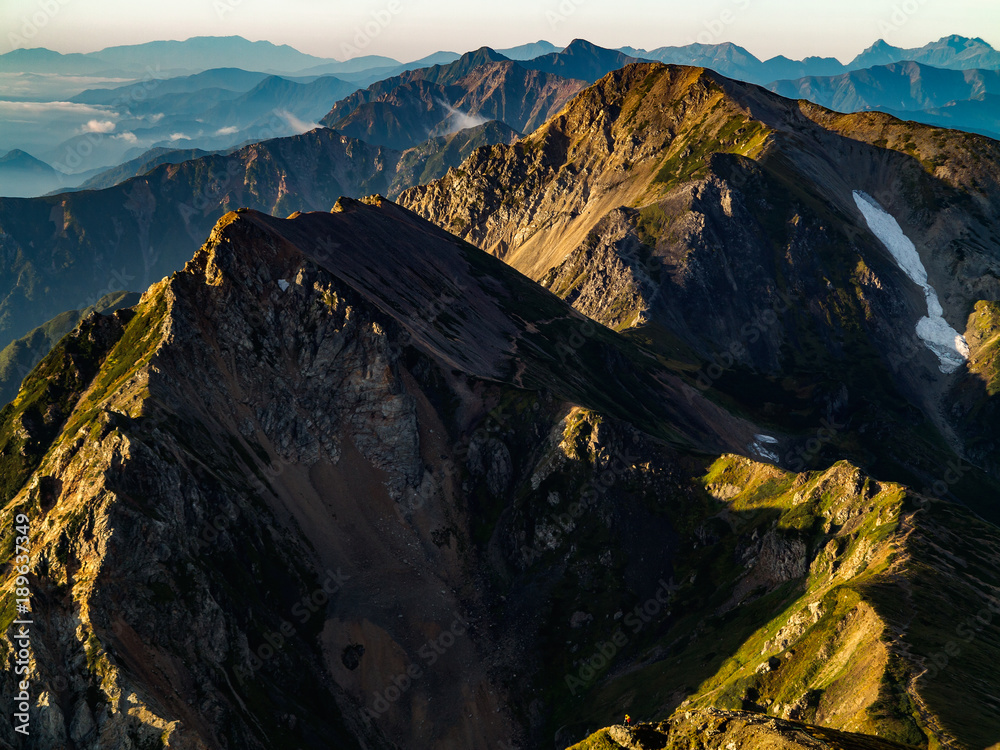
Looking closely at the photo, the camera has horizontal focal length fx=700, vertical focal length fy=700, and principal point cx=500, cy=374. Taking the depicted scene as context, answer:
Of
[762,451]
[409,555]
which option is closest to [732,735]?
[409,555]

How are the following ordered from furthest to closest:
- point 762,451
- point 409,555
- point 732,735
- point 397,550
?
point 762,451, point 397,550, point 409,555, point 732,735

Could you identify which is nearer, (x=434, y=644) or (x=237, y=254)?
(x=434, y=644)

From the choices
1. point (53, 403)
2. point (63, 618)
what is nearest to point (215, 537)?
point (63, 618)

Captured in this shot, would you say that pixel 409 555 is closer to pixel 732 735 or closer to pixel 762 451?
pixel 732 735

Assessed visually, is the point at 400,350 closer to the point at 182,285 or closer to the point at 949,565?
the point at 182,285

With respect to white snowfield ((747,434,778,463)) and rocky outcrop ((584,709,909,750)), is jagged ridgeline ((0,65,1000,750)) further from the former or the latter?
white snowfield ((747,434,778,463))

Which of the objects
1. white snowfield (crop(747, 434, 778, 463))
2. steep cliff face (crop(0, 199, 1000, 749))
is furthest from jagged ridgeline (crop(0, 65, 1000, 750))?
white snowfield (crop(747, 434, 778, 463))

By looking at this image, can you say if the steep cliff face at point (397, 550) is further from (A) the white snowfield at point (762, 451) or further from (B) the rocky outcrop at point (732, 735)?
(A) the white snowfield at point (762, 451)

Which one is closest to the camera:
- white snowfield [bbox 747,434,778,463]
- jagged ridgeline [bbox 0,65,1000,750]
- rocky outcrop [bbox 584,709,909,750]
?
rocky outcrop [bbox 584,709,909,750]

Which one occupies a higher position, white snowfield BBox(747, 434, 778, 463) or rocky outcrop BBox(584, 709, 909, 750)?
rocky outcrop BBox(584, 709, 909, 750)
